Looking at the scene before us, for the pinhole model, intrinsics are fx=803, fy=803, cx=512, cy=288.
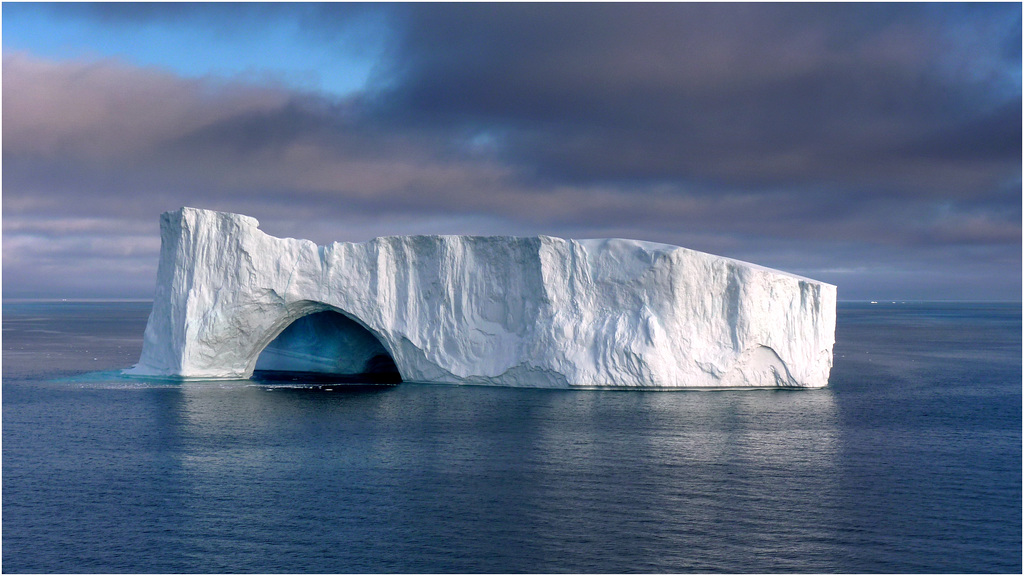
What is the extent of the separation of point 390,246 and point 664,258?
10.7 metres

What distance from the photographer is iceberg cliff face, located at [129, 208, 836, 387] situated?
2944 cm

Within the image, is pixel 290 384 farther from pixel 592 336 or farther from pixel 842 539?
pixel 842 539

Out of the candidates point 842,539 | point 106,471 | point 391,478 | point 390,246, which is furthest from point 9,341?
point 842,539

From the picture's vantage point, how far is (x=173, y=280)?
102ft

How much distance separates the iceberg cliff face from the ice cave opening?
164 inches

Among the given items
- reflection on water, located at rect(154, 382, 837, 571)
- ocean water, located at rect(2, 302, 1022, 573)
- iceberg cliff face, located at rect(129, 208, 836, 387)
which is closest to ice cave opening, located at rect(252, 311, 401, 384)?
iceberg cliff face, located at rect(129, 208, 836, 387)

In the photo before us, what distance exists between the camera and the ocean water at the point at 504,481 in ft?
44.6

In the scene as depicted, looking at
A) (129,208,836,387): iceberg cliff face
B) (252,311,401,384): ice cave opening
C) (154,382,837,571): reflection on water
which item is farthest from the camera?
(252,311,401,384): ice cave opening

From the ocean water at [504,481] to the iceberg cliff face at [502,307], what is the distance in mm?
1601

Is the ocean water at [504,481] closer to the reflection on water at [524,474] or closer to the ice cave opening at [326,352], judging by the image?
the reflection on water at [524,474]

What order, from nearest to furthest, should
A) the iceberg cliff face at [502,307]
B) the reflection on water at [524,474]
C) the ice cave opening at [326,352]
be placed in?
the reflection on water at [524,474]
the iceberg cliff face at [502,307]
the ice cave opening at [326,352]

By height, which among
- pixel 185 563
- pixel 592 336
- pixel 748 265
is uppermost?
pixel 748 265

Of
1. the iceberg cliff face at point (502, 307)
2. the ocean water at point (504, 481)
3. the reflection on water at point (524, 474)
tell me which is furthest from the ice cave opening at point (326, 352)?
the reflection on water at point (524, 474)

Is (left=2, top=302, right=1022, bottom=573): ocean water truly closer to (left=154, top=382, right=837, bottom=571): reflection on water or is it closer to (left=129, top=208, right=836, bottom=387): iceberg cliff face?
(left=154, top=382, right=837, bottom=571): reflection on water
